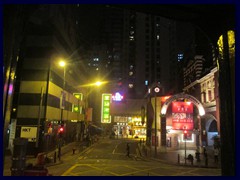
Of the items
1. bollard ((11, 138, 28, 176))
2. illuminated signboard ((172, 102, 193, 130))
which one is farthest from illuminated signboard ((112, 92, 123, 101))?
bollard ((11, 138, 28, 176))

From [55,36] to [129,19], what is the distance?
92.3m

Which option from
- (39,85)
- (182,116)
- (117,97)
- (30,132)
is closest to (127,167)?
(30,132)

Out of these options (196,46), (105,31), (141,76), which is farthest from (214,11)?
(105,31)

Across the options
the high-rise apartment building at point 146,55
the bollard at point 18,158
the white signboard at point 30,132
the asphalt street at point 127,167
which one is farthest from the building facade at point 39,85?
the high-rise apartment building at point 146,55

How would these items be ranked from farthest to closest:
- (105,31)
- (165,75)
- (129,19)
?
(105,31) → (129,19) → (165,75)

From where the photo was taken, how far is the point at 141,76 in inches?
4129

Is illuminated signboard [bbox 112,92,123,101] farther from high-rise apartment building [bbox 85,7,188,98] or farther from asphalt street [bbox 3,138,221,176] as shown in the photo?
high-rise apartment building [bbox 85,7,188,98]

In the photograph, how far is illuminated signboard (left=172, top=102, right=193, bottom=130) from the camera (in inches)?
1353

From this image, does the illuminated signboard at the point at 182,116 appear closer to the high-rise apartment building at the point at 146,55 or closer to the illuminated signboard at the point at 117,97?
the illuminated signboard at the point at 117,97

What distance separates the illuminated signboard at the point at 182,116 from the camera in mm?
34375

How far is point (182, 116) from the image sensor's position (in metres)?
34.9

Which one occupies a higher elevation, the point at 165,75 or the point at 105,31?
the point at 105,31

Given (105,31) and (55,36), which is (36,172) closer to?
(55,36)

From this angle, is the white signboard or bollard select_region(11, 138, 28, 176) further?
the white signboard
